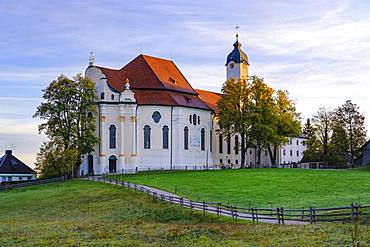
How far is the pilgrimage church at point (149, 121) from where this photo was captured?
8000 cm

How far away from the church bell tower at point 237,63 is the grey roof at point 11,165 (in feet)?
125

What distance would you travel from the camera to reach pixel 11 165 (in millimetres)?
95125

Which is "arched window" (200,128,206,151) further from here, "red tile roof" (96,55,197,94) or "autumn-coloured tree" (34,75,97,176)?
"autumn-coloured tree" (34,75,97,176)

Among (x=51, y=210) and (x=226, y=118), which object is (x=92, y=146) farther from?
(x=51, y=210)

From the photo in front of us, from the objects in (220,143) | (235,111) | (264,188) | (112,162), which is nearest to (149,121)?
(112,162)

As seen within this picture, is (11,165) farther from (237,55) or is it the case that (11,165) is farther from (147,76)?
(237,55)

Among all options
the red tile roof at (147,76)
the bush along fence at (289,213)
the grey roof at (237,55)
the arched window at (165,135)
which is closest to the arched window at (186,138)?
the arched window at (165,135)

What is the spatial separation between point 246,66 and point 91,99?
1426 inches

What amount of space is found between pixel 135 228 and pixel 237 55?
7482 centimetres

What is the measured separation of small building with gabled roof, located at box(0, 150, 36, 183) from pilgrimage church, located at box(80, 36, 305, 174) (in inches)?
774

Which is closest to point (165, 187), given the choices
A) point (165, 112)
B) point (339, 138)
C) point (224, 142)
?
point (165, 112)

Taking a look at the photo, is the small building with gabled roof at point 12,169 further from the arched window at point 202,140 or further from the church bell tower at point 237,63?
the church bell tower at point 237,63

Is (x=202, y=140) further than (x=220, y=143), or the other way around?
(x=220, y=143)

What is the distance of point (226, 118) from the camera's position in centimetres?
8538
